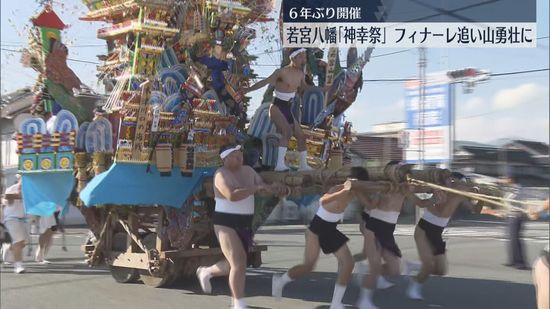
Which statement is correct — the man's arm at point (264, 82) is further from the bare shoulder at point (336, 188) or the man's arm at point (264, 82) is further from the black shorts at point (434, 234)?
the black shorts at point (434, 234)

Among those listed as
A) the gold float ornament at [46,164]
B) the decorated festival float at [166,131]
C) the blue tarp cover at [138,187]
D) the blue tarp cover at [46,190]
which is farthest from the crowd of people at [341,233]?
the gold float ornament at [46,164]

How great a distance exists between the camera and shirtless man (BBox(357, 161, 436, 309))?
6309 millimetres

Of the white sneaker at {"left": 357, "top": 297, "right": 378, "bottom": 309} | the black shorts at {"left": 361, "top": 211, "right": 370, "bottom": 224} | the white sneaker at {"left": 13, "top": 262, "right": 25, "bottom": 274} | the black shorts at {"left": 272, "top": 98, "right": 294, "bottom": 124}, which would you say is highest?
the black shorts at {"left": 272, "top": 98, "right": 294, "bottom": 124}

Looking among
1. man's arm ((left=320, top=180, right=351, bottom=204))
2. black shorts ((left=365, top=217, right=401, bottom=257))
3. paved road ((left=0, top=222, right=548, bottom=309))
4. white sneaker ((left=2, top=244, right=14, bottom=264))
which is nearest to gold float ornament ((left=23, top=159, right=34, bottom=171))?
paved road ((left=0, top=222, right=548, bottom=309))

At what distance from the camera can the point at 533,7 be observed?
6004 mm

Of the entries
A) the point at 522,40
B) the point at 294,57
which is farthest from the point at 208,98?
the point at 522,40

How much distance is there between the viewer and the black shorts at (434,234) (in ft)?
22.5

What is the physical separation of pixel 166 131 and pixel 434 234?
3230 mm

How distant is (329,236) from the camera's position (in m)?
6.07

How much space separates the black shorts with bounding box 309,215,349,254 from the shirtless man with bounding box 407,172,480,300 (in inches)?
47.4

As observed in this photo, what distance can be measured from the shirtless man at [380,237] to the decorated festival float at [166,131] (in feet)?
1.97

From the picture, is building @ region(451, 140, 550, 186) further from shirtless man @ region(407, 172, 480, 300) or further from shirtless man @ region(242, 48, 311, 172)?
shirtless man @ region(242, 48, 311, 172)

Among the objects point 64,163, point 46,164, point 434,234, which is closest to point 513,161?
point 434,234

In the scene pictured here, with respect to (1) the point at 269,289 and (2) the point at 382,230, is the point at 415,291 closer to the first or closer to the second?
(2) the point at 382,230
